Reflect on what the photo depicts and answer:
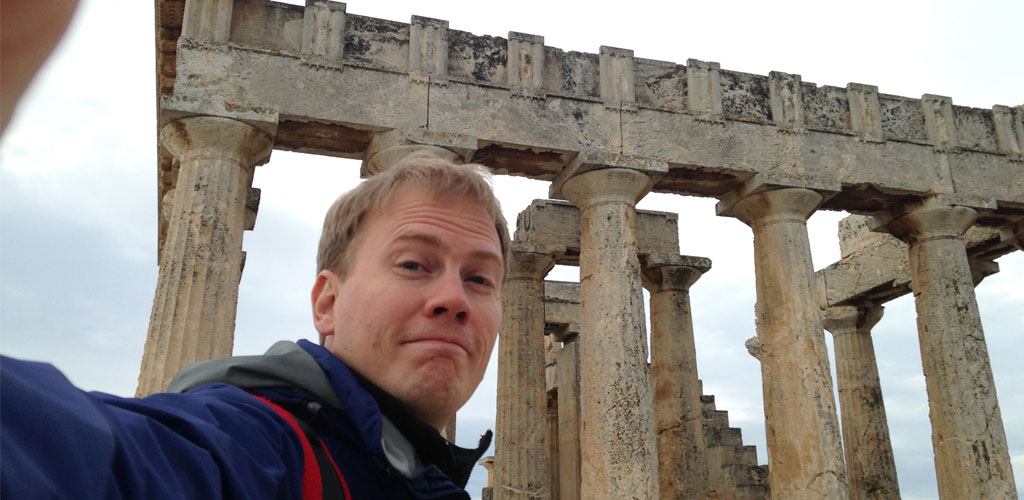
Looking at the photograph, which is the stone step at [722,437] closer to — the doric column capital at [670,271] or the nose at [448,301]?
the doric column capital at [670,271]

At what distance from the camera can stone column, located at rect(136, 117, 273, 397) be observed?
874 centimetres

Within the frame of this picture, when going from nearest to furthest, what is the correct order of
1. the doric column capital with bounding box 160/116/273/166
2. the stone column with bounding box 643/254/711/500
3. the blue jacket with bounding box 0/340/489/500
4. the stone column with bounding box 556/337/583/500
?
the blue jacket with bounding box 0/340/489/500 < the doric column capital with bounding box 160/116/273/166 < the stone column with bounding box 643/254/711/500 < the stone column with bounding box 556/337/583/500

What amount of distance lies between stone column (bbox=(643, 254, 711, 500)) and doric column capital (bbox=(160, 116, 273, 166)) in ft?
28.8

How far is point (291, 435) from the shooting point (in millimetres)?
1289

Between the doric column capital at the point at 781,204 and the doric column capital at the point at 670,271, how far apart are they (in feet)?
12.2

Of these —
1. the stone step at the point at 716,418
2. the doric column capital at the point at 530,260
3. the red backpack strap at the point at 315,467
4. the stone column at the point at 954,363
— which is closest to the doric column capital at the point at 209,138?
the doric column capital at the point at 530,260

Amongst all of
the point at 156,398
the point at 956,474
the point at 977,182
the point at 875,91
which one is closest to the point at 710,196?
the point at 875,91

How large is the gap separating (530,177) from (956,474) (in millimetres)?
7728

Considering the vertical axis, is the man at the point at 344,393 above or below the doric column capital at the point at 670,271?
below

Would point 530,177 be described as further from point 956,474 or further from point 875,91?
point 956,474

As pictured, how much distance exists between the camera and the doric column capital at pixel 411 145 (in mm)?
10281

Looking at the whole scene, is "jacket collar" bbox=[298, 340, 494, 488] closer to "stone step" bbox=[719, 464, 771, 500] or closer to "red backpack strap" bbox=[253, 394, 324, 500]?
"red backpack strap" bbox=[253, 394, 324, 500]

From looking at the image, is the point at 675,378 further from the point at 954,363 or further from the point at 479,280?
the point at 479,280

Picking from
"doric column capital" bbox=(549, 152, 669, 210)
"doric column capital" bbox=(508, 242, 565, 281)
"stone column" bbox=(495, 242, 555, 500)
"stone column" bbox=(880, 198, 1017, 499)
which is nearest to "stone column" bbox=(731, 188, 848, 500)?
"doric column capital" bbox=(549, 152, 669, 210)
